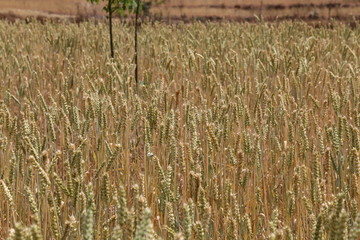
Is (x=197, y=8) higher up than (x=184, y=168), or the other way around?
(x=197, y=8)

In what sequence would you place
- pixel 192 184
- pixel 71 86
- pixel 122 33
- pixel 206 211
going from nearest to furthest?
pixel 206 211, pixel 192 184, pixel 71 86, pixel 122 33

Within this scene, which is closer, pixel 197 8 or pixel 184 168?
pixel 184 168

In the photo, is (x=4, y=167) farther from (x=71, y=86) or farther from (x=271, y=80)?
(x=271, y=80)

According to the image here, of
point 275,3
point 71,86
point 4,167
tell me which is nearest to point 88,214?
point 4,167

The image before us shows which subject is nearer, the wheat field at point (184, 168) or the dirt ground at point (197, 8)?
the wheat field at point (184, 168)

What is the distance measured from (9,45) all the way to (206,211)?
455 centimetres

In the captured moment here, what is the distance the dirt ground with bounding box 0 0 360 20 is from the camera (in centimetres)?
1123

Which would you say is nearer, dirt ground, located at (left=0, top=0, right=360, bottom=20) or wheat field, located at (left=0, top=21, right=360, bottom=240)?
wheat field, located at (left=0, top=21, right=360, bottom=240)

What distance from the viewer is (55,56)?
5.22 meters

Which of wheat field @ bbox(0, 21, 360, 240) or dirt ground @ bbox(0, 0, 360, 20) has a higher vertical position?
dirt ground @ bbox(0, 0, 360, 20)

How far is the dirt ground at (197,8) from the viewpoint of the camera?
442 inches

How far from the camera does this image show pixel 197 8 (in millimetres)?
12227

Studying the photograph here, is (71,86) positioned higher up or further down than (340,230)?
further down

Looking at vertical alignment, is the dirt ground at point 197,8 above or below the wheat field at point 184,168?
above
